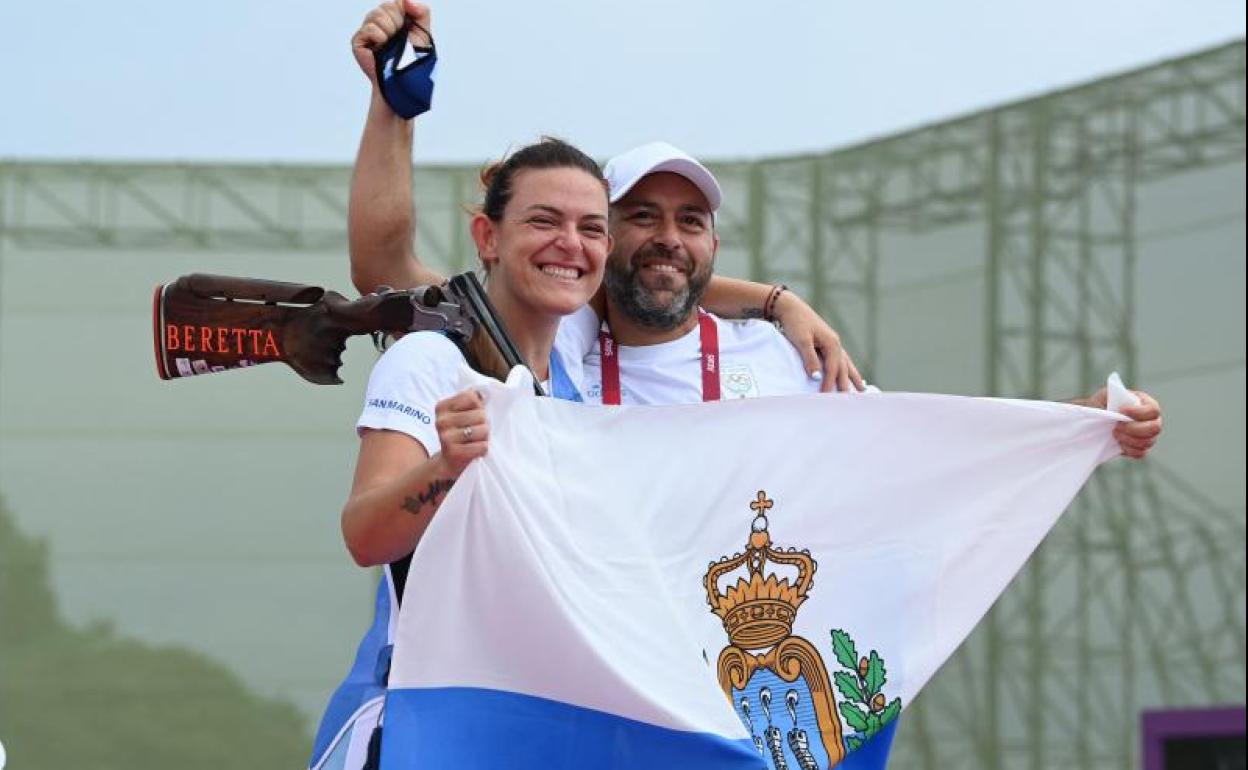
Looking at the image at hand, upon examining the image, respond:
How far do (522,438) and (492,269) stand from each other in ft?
1.28

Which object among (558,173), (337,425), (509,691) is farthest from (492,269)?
(337,425)

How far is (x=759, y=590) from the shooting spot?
3.04m

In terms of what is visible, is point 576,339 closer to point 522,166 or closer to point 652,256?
point 652,256

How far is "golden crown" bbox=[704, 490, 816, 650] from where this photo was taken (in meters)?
3.00

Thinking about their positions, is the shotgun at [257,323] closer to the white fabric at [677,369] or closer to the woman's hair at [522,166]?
the woman's hair at [522,166]

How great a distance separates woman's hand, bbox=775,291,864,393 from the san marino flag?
308 millimetres

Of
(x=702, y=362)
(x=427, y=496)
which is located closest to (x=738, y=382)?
(x=702, y=362)

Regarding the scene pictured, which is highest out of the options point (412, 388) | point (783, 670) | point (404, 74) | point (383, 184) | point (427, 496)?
point (404, 74)

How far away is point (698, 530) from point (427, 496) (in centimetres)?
48

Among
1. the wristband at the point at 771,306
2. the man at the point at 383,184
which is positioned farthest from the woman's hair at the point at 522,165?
the wristband at the point at 771,306

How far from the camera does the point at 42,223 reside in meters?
12.9

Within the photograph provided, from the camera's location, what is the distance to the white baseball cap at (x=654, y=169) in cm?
342

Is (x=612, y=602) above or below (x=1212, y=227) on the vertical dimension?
below

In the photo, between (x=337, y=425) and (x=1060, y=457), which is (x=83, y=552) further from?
(x=1060, y=457)
